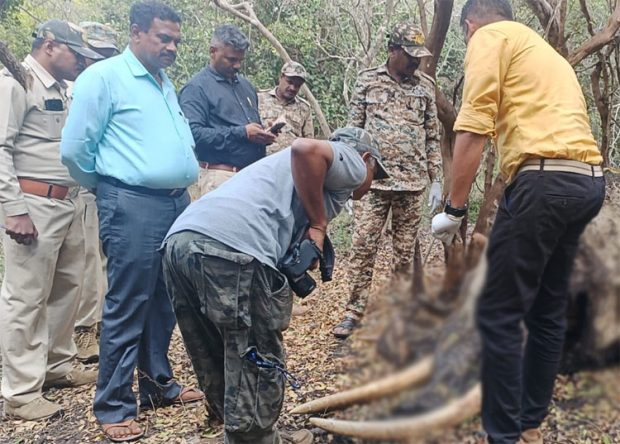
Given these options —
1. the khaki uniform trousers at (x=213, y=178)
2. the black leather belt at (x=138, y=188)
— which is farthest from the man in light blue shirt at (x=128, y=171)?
the khaki uniform trousers at (x=213, y=178)

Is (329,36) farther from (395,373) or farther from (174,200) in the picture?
(395,373)

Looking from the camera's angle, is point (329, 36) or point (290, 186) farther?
point (329, 36)

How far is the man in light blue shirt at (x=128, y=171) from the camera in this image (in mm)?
2352

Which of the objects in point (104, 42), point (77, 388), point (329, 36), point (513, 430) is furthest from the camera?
point (329, 36)

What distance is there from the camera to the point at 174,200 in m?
2.52

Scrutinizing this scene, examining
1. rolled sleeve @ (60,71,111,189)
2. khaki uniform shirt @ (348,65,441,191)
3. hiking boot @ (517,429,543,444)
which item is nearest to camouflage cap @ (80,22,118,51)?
rolled sleeve @ (60,71,111,189)

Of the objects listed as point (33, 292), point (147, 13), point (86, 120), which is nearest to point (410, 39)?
point (147, 13)

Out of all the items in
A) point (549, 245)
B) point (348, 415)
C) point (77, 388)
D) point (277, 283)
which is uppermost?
point (549, 245)

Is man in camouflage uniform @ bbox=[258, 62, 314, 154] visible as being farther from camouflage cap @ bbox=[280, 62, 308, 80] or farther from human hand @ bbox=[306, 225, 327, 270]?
human hand @ bbox=[306, 225, 327, 270]

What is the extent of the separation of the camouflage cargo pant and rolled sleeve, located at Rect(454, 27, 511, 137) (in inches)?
36.7

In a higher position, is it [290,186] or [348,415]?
[290,186]

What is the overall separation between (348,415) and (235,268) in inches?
29.4

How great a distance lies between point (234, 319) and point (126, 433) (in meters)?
0.98

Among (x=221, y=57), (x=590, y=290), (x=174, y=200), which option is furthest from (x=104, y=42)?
(x=590, y=290)
